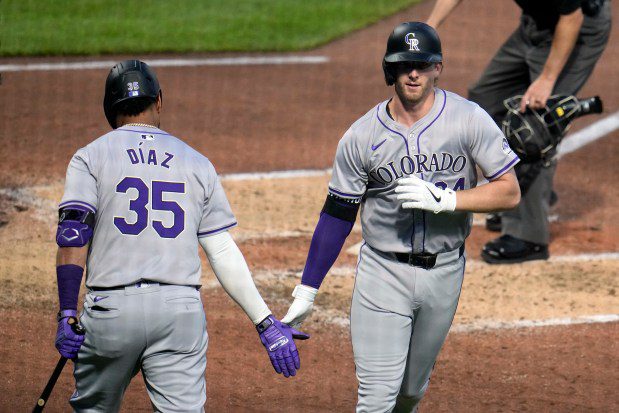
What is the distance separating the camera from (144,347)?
13.7 feet

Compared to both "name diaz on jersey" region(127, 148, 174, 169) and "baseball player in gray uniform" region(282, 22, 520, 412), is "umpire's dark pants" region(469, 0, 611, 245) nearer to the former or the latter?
"baseball player in gray uniform" region(282, 22, 520, 412)

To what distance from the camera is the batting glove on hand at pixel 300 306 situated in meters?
4.85

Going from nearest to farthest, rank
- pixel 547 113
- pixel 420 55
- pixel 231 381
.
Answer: pixel 420 55
pixel 231 381
pixel 547 113

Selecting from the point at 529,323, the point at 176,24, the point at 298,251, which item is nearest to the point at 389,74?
the point at 529,323

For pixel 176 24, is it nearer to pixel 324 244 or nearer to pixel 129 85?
pixel 324 244

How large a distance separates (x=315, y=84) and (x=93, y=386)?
8491mm

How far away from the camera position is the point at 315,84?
1246cm

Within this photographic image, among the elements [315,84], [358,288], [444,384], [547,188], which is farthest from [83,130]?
[358,288]

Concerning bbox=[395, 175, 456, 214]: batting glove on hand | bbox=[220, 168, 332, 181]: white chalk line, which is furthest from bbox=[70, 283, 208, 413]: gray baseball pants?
bbox=[220, 168, 332, 181]: white chalk line

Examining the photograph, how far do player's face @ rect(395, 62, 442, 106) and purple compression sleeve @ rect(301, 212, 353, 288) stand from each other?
590 millimetres

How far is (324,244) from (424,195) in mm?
547

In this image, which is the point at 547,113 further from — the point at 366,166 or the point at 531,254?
the point at 366,166

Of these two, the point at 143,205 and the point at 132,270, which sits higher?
the point at 143,205

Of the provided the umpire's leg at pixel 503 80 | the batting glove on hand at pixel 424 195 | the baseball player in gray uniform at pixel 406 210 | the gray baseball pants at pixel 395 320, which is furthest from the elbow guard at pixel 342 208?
the umpire's leg at pixel 503 80
